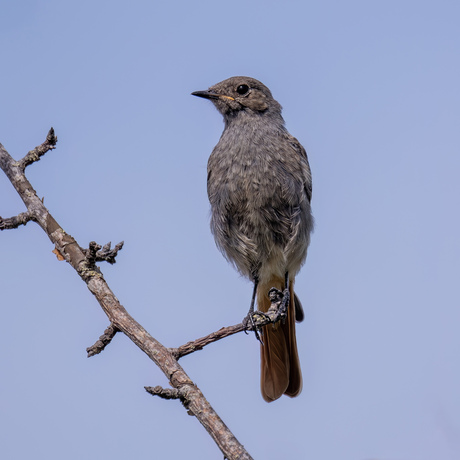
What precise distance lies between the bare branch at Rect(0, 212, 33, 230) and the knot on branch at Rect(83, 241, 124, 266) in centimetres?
34

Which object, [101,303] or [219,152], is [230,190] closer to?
[219,152]

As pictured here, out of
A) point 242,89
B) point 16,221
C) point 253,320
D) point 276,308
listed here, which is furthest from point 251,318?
point 242,89

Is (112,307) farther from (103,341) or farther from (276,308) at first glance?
(276,308)

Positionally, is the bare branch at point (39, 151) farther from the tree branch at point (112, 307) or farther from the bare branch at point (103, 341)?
the bare branch at point (103, 341)

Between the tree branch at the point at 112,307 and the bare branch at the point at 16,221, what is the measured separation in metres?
0.02

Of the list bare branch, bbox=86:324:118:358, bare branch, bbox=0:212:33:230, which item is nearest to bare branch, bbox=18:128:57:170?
bare branch, bbox=0:212:33:230

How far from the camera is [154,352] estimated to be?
3.07 m

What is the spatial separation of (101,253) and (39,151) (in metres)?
0.72

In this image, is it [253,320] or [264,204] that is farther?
[264,204]

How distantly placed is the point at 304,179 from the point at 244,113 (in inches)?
32.4

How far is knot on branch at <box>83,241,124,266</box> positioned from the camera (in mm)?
3439

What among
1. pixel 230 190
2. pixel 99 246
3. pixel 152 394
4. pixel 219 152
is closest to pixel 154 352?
pixel 152 394

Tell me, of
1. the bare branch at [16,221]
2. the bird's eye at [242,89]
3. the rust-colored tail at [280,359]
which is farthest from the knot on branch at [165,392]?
the bird's eye at [242,89]

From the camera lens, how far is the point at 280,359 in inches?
224
